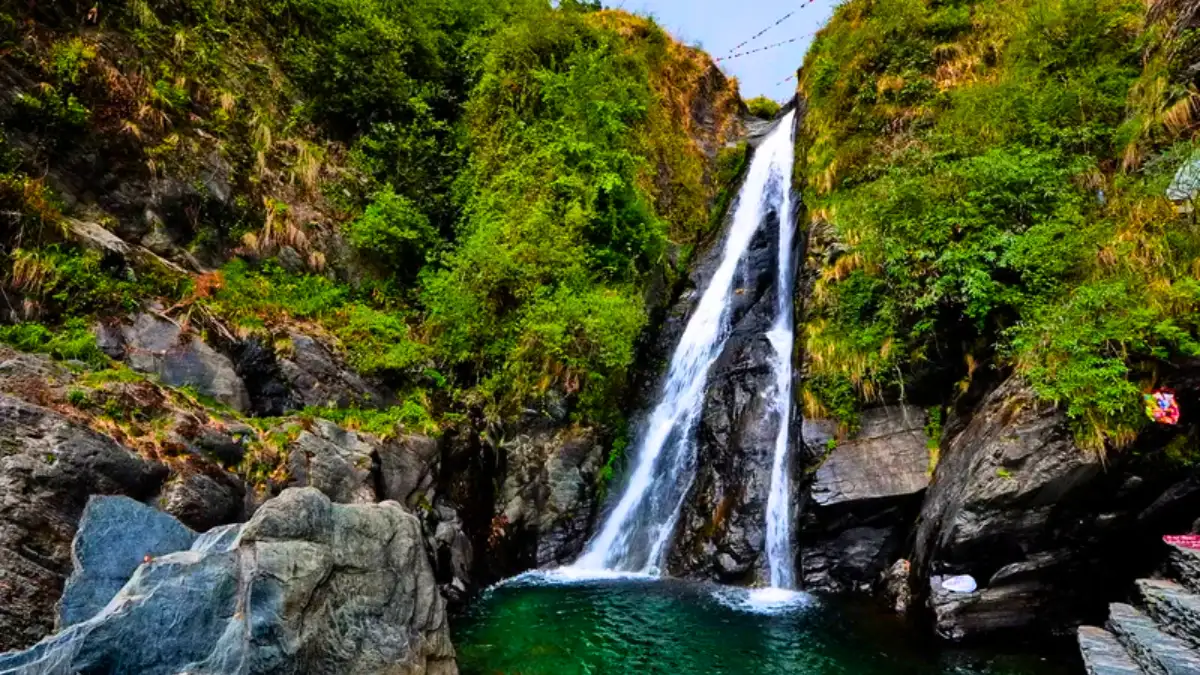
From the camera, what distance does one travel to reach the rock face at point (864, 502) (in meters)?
9.67

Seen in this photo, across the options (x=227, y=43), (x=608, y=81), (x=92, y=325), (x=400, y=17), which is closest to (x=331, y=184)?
(x=227, y=43)

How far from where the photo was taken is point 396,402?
35.6 ft

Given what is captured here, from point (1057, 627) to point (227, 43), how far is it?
57.5ft

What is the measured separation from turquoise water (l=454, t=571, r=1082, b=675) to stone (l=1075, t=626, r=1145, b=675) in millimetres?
502

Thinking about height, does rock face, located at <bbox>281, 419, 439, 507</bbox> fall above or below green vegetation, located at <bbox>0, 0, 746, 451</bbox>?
below

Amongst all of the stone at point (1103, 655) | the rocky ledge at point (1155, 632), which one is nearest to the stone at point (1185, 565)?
the rocky ledge at point (1155, 632)

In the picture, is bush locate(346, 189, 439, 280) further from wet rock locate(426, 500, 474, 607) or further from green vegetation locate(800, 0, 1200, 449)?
green vegetation locate(800, 0, 1200, 449)

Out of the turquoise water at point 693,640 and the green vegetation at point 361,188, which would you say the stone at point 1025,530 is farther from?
the green vegetation at point 361,188

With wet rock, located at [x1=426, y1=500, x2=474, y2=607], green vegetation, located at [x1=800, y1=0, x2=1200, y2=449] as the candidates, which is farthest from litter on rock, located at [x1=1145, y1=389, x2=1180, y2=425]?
wet rock, located at [x1=426, y1=500, x2=474, y2=607]

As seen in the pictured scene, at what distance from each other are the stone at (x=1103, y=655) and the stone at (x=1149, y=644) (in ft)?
0.24

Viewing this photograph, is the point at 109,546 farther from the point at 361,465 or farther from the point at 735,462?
the point at 735,462

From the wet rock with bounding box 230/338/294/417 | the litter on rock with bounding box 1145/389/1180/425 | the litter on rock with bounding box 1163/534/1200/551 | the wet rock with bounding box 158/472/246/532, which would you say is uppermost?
the wet rock with bounding box 230/338/294/417

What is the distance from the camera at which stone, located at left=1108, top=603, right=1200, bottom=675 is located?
5355 mm

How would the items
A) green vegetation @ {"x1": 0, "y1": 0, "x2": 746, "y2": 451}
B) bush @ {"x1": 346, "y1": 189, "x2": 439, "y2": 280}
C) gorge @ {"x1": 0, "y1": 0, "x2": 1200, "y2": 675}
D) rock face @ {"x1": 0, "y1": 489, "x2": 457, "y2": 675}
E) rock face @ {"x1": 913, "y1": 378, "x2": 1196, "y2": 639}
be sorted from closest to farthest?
1. rock face @ {"x1": 0, "y1": 489, "x2": 457, "y2": 675}
2. gorge @ {"x1": 0, "y1": 0, "x2": 1200, "y2": 675}
3. rock face @ {"x1": 913, "y1": 378, "x2": 1196, "y2": 639}
4. green vegetation @ {"x1": 0, "y1": 0, "x2": 746, "y2": 451}
5. bush @ {"x1": 346, "y1": 189, "x2": 439, "y2": 280}
